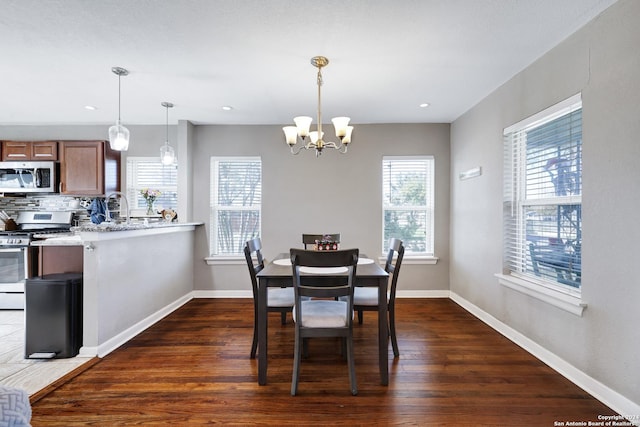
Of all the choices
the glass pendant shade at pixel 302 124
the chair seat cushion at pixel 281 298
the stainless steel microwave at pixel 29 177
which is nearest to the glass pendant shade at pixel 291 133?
the glass pendant shade at pixel 302 124

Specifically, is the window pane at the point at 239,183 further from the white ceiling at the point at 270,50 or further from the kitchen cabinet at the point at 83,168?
the kitchen cabinet at the point at 83,168

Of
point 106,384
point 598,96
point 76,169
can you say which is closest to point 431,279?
point 598,96

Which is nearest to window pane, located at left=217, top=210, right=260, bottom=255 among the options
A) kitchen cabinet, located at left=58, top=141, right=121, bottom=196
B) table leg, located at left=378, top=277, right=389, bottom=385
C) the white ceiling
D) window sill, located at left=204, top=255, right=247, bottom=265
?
window sill, located at left=204, top=255, right=247, bottom=265

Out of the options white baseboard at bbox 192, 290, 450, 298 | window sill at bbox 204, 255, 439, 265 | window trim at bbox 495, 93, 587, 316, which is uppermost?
window trim at bbox 495, 93, 587, 316

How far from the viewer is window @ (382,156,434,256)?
4430mm

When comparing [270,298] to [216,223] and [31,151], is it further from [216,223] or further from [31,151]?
→ [31,151]

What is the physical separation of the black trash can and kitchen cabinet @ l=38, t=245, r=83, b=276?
219 mm

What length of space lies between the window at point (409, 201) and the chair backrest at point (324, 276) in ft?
8.16

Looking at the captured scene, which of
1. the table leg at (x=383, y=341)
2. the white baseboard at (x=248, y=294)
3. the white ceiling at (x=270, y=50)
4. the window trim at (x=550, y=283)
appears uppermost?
the white ceiling at (x=270, y=50)

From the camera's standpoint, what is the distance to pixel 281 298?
2.54 metres

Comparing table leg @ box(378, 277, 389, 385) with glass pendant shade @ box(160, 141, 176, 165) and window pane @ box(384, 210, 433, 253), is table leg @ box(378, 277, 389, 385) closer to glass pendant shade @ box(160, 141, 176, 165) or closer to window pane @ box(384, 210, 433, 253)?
window pane @ box(384, 210, 433, 253)

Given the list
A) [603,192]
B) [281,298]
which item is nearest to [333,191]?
[281,298]

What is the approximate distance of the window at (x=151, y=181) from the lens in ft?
14.7

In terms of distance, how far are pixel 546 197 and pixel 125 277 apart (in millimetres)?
3714
